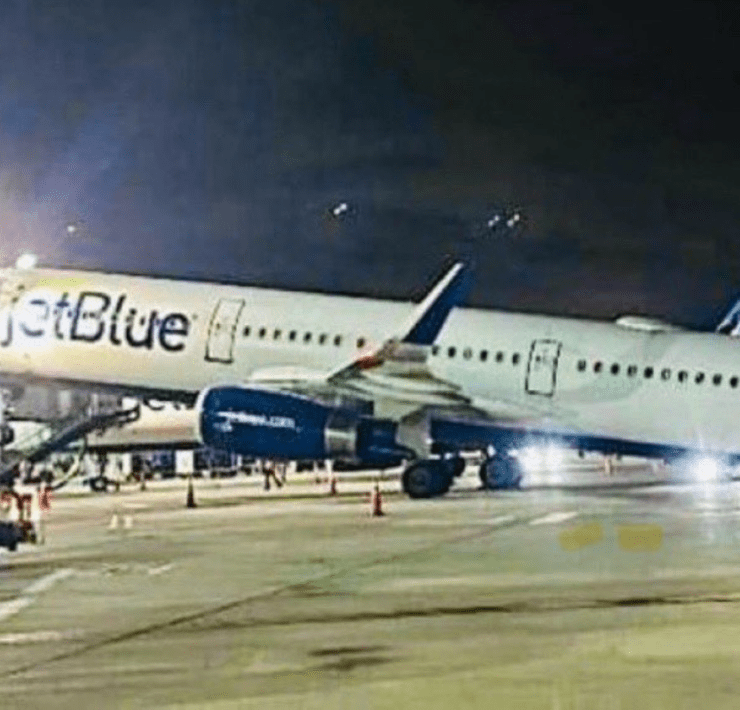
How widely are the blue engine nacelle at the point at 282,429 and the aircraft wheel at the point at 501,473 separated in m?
6.89

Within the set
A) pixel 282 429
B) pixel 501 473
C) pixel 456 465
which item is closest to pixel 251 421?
pixel 282 429

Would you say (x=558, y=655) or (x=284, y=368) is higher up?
(x=284, y=368)

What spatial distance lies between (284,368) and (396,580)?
21.2 m

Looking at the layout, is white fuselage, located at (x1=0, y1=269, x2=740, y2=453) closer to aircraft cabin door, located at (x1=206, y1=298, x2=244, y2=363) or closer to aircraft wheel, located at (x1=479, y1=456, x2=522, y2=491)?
aircraft cabin door, located at (x1=206, y1=298, x2=244, y2=363)

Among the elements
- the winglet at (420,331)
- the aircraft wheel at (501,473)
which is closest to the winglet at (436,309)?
the winglet at (420,331)

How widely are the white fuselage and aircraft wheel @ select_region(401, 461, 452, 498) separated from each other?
171 cm

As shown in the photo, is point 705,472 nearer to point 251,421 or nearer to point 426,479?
point 426,479

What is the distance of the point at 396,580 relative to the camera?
66.2 feet

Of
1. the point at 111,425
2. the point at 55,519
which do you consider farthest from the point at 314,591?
the point at 111,425

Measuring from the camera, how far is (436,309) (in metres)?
38.4

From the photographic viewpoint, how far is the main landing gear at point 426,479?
132 feet

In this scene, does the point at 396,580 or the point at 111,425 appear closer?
the point at 396,580

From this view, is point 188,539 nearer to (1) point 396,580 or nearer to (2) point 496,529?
(2) point 496,529

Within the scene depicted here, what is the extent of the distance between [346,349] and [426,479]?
3.40 m
